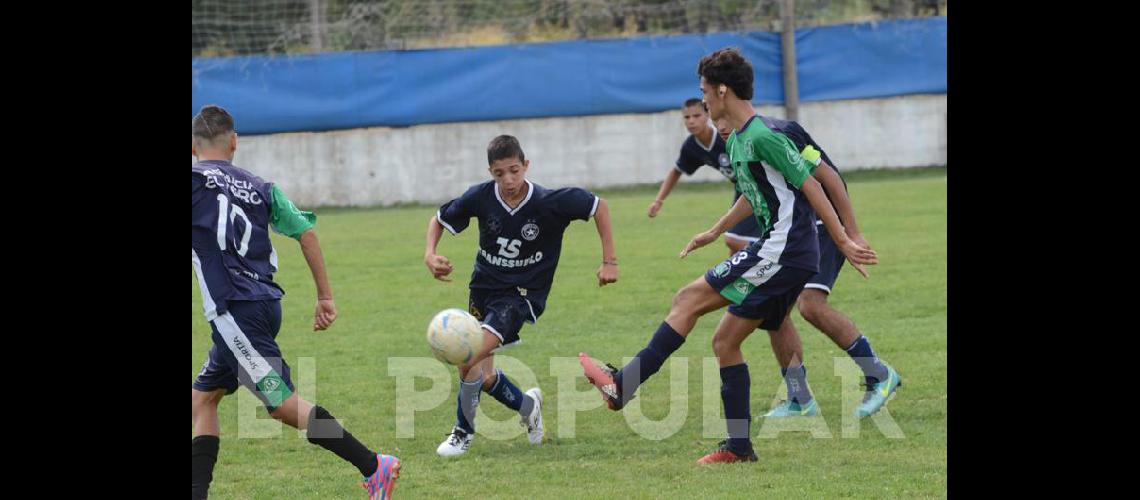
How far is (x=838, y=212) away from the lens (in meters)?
6.48

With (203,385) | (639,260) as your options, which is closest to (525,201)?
(203,385)

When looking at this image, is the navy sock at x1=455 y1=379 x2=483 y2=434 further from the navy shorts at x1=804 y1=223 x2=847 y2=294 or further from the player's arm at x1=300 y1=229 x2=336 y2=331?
the navy shorts at x1=804 y1=223 x2=847 y2=294

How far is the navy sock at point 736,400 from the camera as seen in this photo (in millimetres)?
6488

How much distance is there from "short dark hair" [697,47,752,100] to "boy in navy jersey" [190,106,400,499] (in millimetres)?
1972

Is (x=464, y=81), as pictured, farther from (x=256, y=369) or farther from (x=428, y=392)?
(x=256, y=369)

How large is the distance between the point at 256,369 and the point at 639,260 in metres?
9.06

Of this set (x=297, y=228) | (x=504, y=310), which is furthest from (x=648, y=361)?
(x=297, y=228)

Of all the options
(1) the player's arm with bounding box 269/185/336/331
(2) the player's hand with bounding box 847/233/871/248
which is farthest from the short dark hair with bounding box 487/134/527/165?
(2) the player's hand with bounding box 847/233/871/248

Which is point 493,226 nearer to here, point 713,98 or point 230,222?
point 713,98

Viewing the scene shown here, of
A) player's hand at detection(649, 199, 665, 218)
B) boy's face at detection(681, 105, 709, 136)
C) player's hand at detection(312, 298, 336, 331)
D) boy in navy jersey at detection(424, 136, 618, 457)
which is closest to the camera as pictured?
player's hand at detection(312, 298, 336, 331)

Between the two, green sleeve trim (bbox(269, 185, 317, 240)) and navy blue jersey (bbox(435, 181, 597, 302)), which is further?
navy blue jersey (bbox(435, 181, 597, 302))

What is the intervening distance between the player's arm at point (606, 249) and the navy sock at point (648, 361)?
573 mm

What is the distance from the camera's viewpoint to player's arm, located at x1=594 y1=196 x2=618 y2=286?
696cm

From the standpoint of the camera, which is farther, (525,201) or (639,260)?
(639,260)
